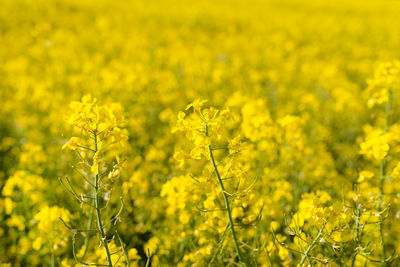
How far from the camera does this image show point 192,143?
3752mm

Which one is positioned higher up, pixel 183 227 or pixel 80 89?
pixel 80 89

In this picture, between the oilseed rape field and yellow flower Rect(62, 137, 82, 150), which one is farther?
the oilseed rape field

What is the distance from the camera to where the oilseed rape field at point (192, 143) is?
1.87 m

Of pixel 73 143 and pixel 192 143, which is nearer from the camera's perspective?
pixel 73 143

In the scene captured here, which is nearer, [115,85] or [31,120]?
[31,120]

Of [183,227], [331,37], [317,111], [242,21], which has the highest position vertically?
[242,21]

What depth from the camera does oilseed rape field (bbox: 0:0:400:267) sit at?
1.87 m

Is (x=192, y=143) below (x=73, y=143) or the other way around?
below

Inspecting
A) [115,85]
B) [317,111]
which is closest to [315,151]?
[317,111]

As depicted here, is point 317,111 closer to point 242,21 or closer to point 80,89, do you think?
point 80,89

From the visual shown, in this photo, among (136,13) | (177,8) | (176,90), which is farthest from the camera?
(177,8)

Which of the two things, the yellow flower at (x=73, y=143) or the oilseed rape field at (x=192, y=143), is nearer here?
the yellow flower at (x=73, y=143)

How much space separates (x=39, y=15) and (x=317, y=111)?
350 inches

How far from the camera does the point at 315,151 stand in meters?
4.32
